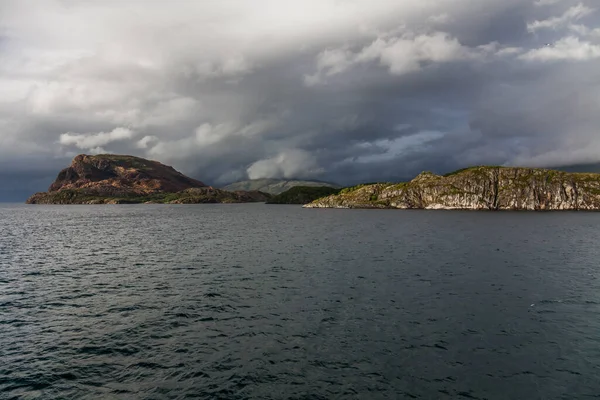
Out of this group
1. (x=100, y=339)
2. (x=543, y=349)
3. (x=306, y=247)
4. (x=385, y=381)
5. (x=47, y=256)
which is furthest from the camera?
(x=306, y=247)

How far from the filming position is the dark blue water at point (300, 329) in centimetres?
2608

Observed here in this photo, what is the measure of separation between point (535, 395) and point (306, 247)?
7428 centimetres

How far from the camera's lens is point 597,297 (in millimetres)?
48281

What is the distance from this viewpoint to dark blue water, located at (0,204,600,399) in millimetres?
26078

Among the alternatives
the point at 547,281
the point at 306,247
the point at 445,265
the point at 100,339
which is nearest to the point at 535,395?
the point at 100,339

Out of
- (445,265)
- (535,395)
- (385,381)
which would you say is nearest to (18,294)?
(385,381)

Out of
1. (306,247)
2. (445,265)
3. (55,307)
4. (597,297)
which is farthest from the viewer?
(306,247)

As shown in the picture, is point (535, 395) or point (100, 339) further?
point (100, 339)

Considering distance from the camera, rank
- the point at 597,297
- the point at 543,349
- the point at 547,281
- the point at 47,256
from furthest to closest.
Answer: the point at 47,256 → the point at 547,281 → the point at 597,297 → the point at 543,349

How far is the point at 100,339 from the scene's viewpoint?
113 feet

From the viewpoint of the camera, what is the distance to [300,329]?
36812mm

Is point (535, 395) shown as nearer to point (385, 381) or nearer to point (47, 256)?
point (385, 381)

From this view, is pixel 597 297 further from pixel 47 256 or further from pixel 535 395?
pixel 47 256

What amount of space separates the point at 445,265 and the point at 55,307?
218ft
